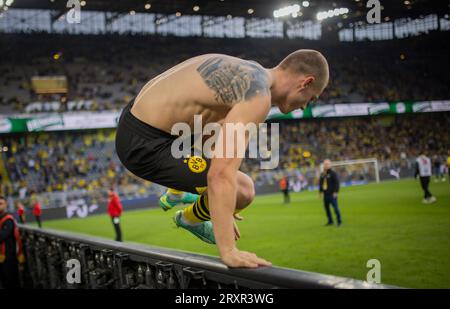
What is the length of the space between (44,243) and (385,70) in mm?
31738

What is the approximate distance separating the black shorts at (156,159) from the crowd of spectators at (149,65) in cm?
2933

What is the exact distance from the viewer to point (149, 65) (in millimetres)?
36156

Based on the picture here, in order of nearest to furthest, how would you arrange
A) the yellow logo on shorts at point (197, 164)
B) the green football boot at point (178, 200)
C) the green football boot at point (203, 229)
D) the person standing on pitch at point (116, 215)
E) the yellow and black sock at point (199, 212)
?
the yellow logo on shorts at point (197, 164) → the yellow and black sock at point (199, 212) → the green football boot at point (203, 229) → the green football boot at point (178, 200) → the person standing on pitch at point (116, 215)

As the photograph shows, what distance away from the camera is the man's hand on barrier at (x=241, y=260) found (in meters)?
2.59

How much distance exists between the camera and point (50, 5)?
3434 cm

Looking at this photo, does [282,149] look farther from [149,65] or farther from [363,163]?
[149,65]

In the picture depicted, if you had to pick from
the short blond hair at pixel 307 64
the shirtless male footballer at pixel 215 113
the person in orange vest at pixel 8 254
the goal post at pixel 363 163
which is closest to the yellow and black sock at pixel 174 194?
the shirtless male footballer at pixel 215 113

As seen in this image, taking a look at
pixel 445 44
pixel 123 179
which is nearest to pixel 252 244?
pixel 123 179

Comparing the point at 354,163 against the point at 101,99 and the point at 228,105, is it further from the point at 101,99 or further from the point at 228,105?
the point at 228,105

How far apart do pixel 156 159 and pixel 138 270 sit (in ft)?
4.39

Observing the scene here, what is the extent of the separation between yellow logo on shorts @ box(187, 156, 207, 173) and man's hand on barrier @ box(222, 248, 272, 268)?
1.78 ft

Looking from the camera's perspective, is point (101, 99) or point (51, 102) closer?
point (51, 102)

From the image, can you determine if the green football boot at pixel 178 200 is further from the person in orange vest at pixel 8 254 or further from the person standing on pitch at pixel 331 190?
the person standing on pitch at pixel 331 190

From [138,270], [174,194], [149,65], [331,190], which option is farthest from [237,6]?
[174,194]
